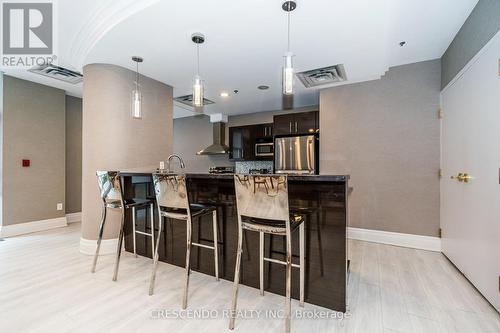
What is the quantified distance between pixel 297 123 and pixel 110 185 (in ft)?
11.4

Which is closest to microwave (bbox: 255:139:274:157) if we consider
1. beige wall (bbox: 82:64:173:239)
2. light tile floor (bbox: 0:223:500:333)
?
beige wall (bbox: 82:64:173:239)

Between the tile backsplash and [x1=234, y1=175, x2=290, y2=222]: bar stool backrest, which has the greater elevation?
the tile backsplash

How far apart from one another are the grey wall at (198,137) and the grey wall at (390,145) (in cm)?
253

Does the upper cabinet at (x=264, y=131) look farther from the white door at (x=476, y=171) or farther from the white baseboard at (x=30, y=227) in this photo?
the white baseboard at (x=30, y=227)

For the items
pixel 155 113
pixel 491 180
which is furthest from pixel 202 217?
pixel 491 180

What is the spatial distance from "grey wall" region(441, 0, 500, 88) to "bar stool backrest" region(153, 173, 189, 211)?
280cm

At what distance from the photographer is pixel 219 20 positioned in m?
2.22

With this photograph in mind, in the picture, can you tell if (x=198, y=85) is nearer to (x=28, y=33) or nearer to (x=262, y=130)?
(x=28, y=33)

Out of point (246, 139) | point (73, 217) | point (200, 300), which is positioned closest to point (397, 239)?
point (200, 300)

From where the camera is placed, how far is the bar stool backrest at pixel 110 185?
7.91 ft

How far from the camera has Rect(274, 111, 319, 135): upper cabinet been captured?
4.50 meters

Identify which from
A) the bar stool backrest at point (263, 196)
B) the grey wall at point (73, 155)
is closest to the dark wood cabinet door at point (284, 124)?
the bar stool backrest at point (263, 196)

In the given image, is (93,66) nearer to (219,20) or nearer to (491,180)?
(219,20)

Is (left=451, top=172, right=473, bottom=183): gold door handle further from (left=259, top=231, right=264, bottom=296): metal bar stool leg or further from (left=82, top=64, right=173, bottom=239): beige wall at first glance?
(left=82, top=64, right=173, bottom=239): beige wall
